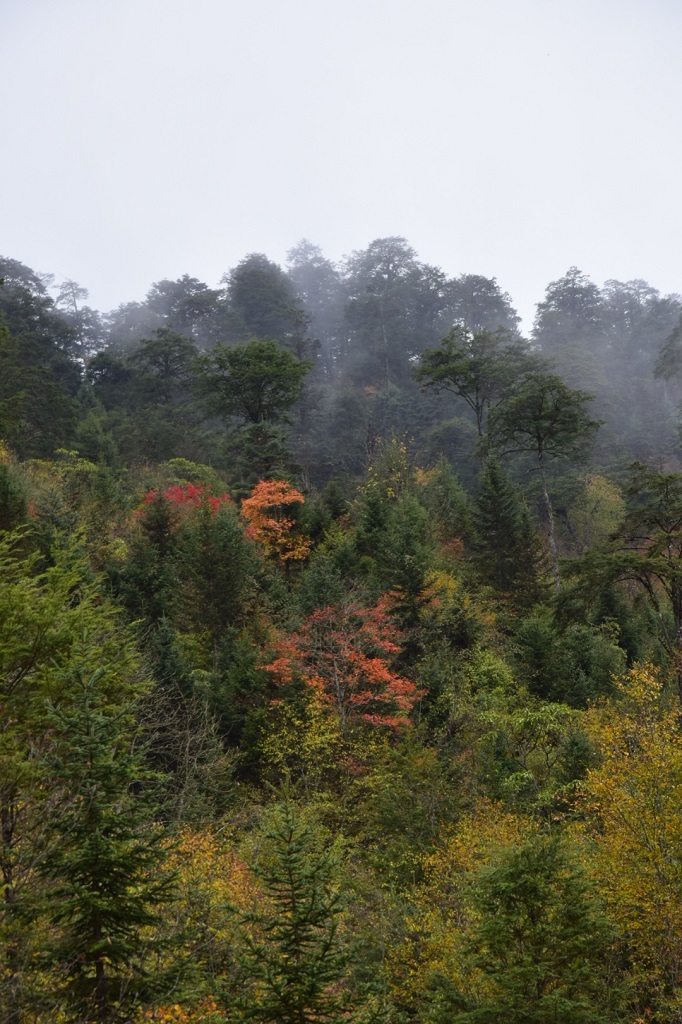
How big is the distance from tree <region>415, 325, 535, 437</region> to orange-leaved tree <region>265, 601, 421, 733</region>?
18410 millimetres

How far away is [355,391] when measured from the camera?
59.4 m

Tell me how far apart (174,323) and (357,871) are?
5703cm

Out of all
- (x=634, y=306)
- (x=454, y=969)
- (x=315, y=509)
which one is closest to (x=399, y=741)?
(x=454, y=969)

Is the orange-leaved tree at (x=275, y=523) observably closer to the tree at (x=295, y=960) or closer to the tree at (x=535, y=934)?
the tree at (x=535, y=934)

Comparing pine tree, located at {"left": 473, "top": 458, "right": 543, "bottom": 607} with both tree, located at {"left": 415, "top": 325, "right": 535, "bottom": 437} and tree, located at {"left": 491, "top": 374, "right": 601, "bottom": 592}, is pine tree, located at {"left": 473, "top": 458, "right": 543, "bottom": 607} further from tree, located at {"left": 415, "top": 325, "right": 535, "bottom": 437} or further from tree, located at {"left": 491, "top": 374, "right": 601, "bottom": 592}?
tree, located at {"left": 415, "top": 325, "right": 535, "bottom": 437}

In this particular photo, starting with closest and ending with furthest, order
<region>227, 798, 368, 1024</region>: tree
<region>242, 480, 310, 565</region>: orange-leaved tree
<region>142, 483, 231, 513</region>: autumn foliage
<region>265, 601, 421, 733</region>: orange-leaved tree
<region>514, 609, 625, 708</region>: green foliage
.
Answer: <region>227, 798, 368, 1024</region>: tree
<region>265, 601, 421, 733</region>: orange-leaved tree
<region>514, 609, 625, 708</region>: green foliage
<region>142, 483, 231, 513</region>: autumn foliage
<region>242, 480, 310, 565</region>: orange-leaved tree

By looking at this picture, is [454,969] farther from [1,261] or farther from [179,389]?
[1,261]

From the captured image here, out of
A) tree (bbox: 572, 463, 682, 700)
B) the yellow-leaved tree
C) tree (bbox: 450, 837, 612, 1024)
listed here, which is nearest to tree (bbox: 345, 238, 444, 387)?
tree (bbox: 572, 463, 682, 700)

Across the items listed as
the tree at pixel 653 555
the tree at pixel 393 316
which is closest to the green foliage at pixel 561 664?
the tree at pixel 653 555

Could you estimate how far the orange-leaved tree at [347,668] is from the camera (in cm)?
2389

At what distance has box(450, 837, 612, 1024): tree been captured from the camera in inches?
431

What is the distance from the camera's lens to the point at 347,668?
82.1 feet

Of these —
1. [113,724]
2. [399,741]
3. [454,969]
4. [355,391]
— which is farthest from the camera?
[355,391]

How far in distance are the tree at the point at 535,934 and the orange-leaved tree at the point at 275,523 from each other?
2332 cm
